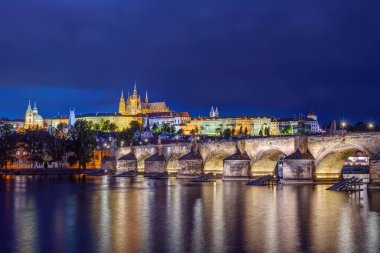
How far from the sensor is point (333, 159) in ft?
159

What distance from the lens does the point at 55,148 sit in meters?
88.3

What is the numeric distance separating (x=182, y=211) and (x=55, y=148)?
6074 cm

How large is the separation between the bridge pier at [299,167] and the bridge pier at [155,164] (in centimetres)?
2475

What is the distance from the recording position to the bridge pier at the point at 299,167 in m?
48.0

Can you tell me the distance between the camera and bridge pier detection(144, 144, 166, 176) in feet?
235

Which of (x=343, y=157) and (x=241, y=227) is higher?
(x=343, y=157)

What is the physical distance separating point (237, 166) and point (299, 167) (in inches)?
360

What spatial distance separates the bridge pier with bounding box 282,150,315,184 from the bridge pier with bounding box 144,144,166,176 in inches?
974

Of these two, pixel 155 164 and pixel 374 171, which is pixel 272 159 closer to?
pixel 374 171

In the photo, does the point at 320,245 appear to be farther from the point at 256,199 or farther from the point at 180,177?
the point at 180,177

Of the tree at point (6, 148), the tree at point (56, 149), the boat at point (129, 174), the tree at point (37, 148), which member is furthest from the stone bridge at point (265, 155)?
the tree at point (6, 148)

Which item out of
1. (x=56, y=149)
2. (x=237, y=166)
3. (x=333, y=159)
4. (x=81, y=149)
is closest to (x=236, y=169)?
(x=237, y=166)

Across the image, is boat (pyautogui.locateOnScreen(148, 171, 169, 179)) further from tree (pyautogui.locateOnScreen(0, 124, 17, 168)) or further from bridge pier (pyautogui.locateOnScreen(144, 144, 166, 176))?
tree (pyautogui.locateOnScreen(0, 124, 17, 168))

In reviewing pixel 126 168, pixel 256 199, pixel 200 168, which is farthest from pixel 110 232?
pixel 126 168
